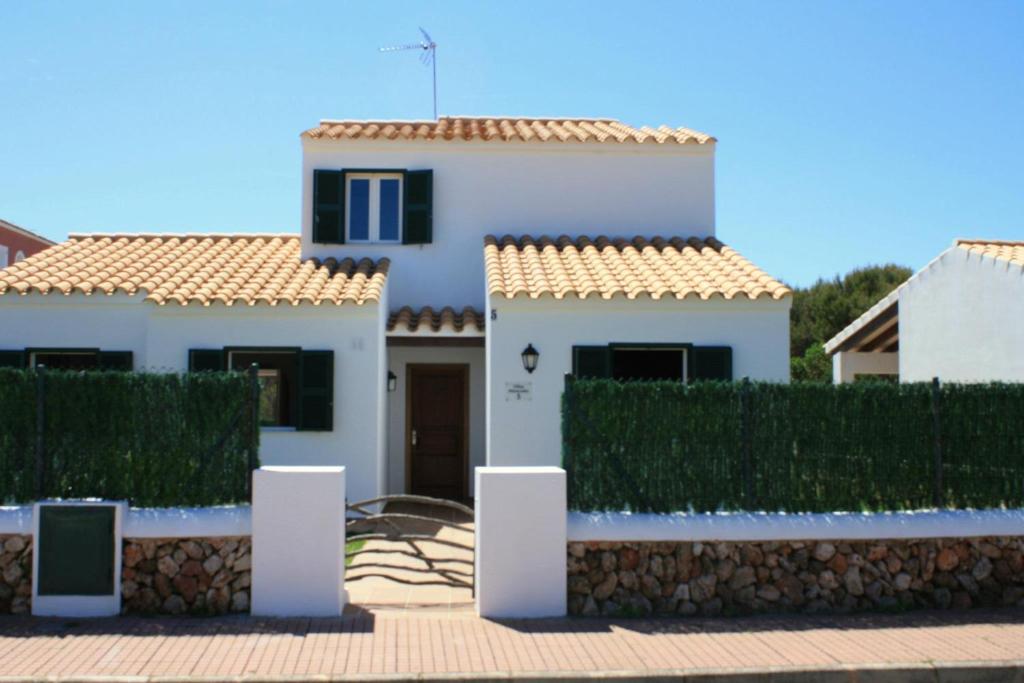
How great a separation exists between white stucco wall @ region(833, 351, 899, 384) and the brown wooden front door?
9135 millimetres

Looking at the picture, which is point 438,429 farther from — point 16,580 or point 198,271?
point 16,580

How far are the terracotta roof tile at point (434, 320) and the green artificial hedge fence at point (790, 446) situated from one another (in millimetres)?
5993

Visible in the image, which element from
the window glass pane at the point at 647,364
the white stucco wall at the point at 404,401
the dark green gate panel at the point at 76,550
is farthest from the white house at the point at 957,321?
the dark green gate panel at the point at 76,550

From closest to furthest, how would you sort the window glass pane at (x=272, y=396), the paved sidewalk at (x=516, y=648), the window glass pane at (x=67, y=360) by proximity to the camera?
the paved sidewalk at (x=516, y=648) → the window glass pane at (x=67, y=360) → the window glass pane at (x=272, y=396)

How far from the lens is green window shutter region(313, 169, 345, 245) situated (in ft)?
52.2

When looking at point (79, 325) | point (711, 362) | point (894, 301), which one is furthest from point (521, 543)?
point (894, 301)

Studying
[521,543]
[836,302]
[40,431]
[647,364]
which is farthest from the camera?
[836,302]

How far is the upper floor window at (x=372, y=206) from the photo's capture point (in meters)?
15.9

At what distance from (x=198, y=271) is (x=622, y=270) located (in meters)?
6.87

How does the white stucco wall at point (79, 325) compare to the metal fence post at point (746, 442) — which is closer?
the metal fence post at point (746, 442)

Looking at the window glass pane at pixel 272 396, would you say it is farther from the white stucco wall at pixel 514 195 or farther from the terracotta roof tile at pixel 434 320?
the white stucco wall at pixel 514 195

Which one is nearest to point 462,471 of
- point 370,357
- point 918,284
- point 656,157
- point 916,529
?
point 370,357

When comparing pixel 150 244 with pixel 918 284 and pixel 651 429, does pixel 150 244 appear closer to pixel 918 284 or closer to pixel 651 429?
pixel 651 429

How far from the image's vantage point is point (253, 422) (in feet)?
27.9
